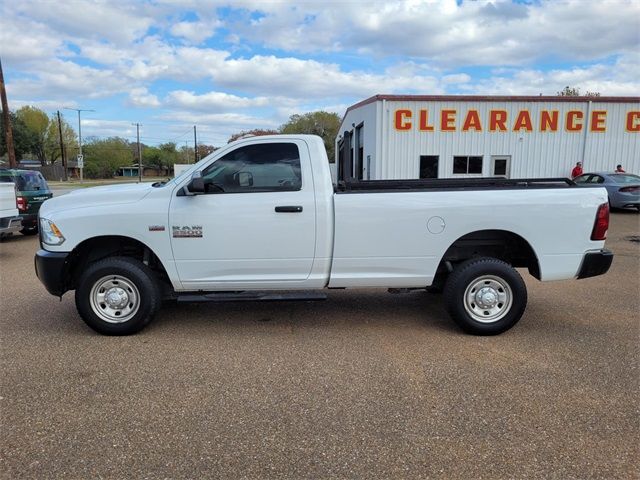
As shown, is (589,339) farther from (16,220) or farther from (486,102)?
(486,102)

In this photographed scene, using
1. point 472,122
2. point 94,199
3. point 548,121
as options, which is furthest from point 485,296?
point 548,121

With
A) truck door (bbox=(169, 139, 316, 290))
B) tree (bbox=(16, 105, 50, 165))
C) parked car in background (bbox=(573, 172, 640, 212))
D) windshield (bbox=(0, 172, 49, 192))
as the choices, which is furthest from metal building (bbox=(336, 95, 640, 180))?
tree (bbox=(16, 105, 50, 165))

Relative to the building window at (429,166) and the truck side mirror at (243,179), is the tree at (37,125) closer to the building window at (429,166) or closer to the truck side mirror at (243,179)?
the building window at (429,166)

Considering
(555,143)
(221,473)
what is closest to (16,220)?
(221,473)

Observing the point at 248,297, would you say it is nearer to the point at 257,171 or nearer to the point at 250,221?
the point at 250,221

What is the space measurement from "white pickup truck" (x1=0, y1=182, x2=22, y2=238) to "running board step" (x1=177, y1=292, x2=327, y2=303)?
642cm

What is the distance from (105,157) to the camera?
3684 inches

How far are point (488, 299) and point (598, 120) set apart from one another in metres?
19.3

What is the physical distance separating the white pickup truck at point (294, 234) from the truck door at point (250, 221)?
10mm

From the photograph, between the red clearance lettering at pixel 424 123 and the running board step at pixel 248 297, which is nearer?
the running board step at pixel 248 297

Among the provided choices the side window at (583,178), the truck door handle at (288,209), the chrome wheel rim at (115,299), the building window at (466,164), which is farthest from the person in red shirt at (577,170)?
the chrome wheel rim at (115,299)

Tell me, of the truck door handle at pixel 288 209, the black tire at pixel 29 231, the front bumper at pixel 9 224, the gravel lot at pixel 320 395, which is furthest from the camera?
the black tire at pixel 29 231

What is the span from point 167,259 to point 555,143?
19835 mm

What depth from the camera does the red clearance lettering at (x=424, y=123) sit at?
2031 cm
